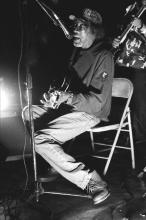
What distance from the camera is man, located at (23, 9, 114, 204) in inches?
134

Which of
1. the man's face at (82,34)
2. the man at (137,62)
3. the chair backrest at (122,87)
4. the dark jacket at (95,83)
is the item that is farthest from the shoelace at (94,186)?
the man's face at (82,34)

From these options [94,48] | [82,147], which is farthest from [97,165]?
[94,48]

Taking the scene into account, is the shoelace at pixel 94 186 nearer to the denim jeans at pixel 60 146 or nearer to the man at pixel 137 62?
the denim jeans at pixel 60 146

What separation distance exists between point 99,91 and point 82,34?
2.83 ft

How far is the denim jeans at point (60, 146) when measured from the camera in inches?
133

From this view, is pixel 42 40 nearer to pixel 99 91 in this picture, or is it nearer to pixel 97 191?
pixel 99 91

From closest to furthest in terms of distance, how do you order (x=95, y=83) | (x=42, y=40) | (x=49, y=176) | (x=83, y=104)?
(x=83, y=104) → (x=95, y=83) → (x=49, y=176) → (x=42, y=40)

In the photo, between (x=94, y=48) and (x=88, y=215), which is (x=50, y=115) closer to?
(x=94, y=48)

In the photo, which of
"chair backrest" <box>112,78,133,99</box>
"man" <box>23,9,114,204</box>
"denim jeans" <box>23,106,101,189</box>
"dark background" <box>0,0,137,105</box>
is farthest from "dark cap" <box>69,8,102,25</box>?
"dark background" <box>0,0,137,105</box>

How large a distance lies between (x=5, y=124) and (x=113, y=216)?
150 inches

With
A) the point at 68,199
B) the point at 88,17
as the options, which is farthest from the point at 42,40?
the point at 68,199

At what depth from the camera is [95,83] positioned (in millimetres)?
3572

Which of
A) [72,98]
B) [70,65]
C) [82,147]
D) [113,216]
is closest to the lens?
[113,216]

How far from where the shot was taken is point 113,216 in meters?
3.19
